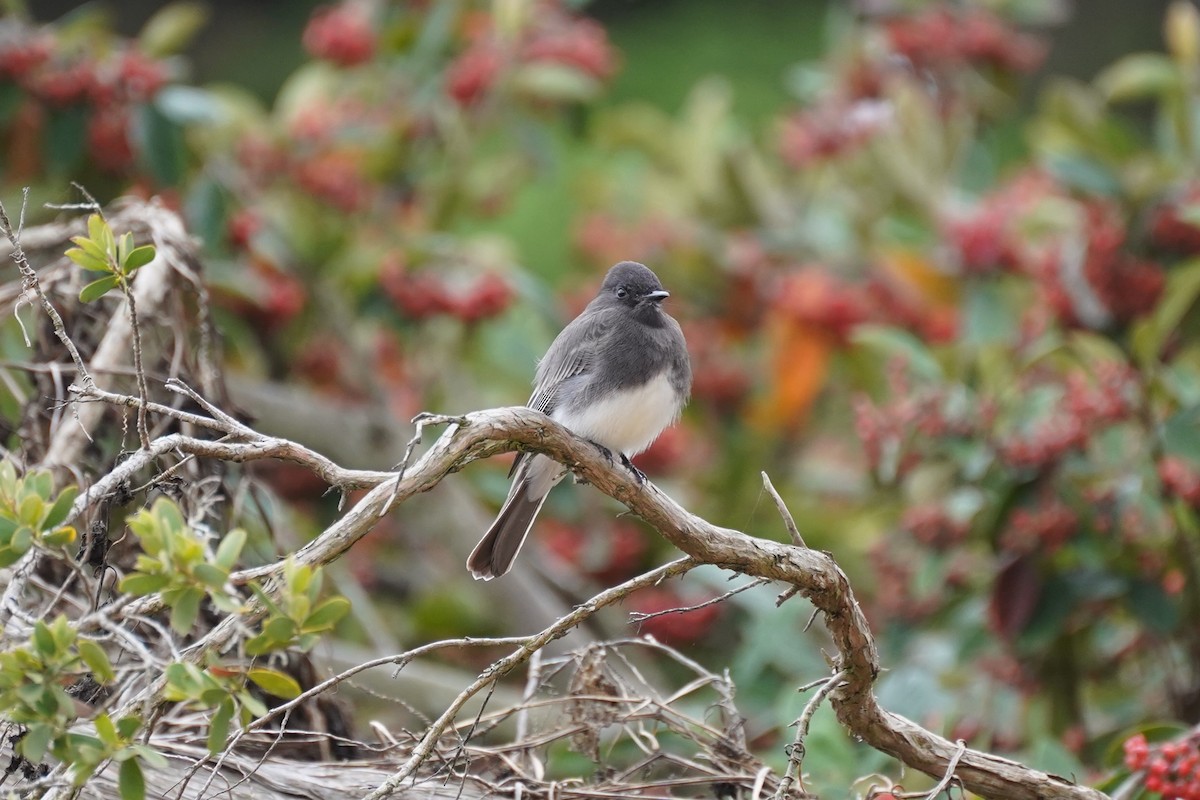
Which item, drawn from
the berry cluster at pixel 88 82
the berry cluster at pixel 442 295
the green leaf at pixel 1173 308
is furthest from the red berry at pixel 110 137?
the green leaf at pixel 1173 308

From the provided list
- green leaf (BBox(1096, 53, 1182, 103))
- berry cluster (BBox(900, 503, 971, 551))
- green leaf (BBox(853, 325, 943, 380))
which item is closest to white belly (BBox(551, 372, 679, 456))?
green leaf (BBox(853, 325, 943, 380))

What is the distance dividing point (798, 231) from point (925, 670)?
79.6 inches

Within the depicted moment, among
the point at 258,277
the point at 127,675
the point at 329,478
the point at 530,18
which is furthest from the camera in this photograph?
the point at 530,18

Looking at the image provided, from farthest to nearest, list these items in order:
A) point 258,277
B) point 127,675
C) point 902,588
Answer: point 258,277, point 902,588, point 127,675

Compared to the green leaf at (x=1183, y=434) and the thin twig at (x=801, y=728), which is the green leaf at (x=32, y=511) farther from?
the green leaf at (x=1183, y=434)

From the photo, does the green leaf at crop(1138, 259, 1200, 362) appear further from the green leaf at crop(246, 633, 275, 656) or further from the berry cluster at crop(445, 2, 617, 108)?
the green leaf at crop(246, 633, 275, 656)

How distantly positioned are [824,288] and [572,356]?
1.64 m

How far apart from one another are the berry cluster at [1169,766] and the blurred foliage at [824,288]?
0.01 metres

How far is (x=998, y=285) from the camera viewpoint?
3912 mm

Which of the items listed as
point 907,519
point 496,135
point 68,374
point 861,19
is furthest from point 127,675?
point 861,19

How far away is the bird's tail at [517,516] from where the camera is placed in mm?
2594

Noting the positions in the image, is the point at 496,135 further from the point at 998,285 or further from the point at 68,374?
the point at 68,374

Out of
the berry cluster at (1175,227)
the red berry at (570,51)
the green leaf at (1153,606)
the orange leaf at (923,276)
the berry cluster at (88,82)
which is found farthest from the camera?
the red berry at (570,51)

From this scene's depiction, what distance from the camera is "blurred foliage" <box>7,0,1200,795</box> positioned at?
10.4 ft
